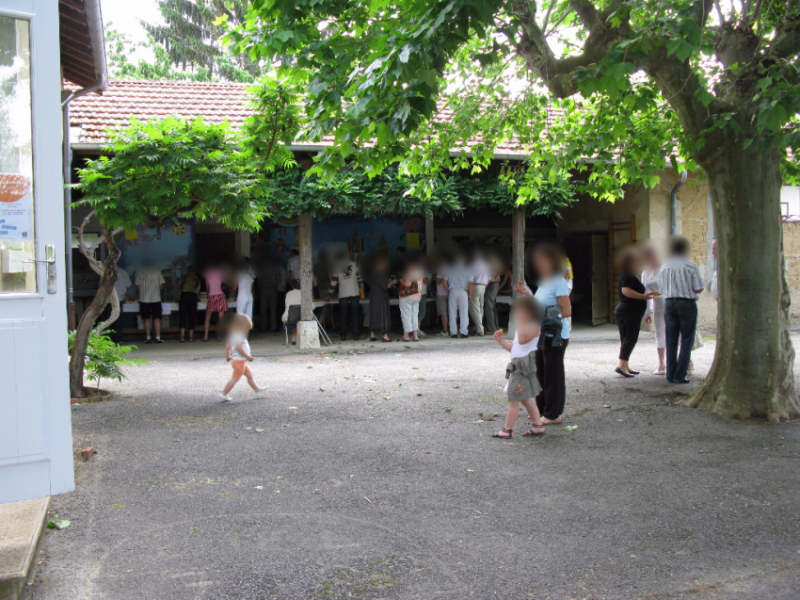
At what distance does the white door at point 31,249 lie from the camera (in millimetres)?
3486

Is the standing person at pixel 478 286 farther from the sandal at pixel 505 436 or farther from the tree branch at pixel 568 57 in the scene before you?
the sandal at pixel 505 436

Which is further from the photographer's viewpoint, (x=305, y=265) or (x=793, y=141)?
(x=305, y=265)

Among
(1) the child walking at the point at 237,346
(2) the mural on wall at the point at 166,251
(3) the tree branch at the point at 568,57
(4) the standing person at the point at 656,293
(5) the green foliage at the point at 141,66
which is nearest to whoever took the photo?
(3) the tree branch at the point at 568,57

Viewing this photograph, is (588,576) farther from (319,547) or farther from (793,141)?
(793,141)

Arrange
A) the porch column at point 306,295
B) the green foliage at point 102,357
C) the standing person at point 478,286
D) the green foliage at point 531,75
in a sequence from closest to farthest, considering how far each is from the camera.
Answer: the green foliage at point 531,75, the green foliage at point 102,357, the porch column at point 306,295, the standing person at point 478,286

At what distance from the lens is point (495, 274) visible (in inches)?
585

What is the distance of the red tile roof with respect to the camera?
41.0 feet

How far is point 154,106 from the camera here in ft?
46.4

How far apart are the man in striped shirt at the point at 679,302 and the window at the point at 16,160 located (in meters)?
7.03

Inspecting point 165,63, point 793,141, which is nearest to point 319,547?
point 793,141

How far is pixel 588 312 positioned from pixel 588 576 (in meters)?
14.7

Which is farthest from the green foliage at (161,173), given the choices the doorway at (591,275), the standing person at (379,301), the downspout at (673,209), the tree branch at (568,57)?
the doorway at (591,275)

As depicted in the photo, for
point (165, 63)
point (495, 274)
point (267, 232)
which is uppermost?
point (165, 63)

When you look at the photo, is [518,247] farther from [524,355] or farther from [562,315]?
[524,355]
